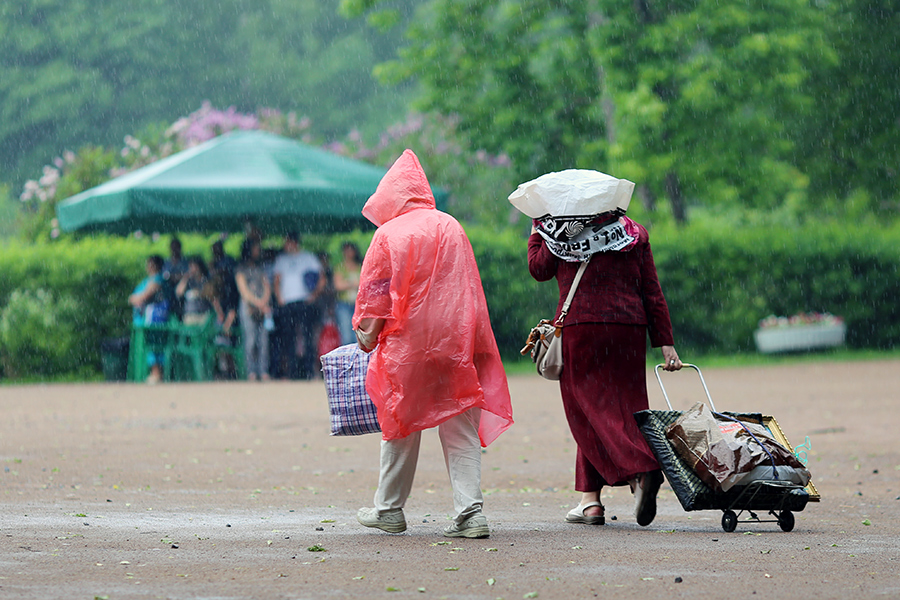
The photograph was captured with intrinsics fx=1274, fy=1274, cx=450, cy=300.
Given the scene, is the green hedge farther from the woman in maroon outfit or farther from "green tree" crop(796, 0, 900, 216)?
the woman in maroon outfit

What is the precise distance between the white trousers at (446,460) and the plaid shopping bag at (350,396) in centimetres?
15

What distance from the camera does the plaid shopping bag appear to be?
564 centimetres

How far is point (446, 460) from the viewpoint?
557 cm

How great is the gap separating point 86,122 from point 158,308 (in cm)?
3070

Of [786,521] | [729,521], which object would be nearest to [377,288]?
[729,521]

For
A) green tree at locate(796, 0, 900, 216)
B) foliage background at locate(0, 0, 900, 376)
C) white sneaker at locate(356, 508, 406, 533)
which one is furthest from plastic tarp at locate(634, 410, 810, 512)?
green tree at locate(796, 0, 900, 216)

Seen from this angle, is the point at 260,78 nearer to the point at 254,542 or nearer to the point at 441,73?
the point at 441,73

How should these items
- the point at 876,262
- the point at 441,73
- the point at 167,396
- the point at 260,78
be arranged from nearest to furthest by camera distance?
the point at 167,396
the point at 876,262
the point at 441,73
the point at 260,78

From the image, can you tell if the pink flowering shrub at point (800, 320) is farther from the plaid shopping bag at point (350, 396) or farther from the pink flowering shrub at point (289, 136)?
the plaid shopping bag at point (350, 396)

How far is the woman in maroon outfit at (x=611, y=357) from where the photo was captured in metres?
5.80

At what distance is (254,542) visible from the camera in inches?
211

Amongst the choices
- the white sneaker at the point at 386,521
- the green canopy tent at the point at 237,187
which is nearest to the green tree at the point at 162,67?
the green canopy tent at the point at 237,187

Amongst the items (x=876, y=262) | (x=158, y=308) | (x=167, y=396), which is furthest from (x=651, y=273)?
(x=876, y=262)

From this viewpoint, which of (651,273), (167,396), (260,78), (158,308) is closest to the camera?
(651,273)
